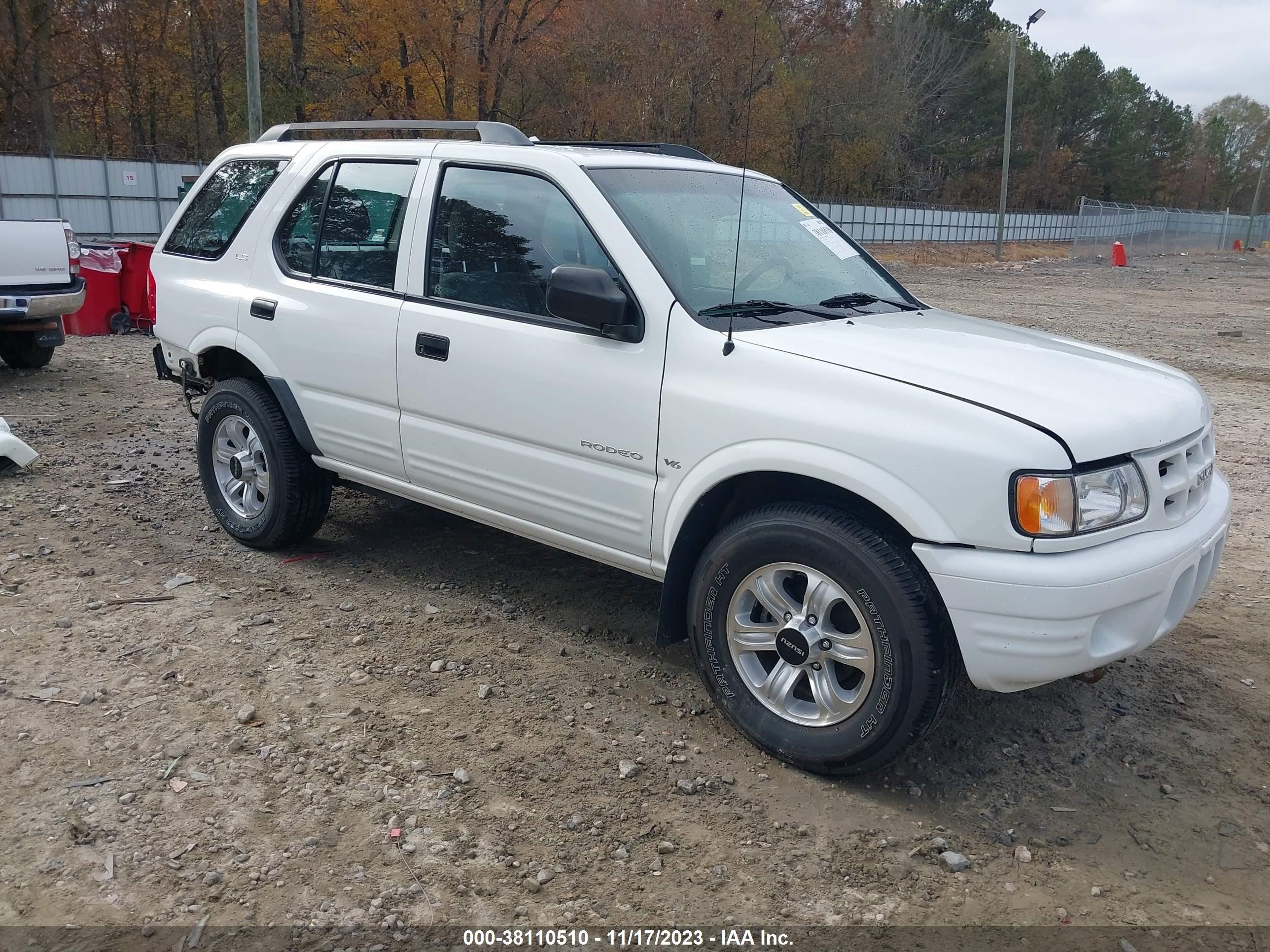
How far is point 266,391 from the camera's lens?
16.9ft

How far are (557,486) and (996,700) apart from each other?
6.04 feet

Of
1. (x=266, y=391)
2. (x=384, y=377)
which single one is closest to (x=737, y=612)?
(x=384, y=377)

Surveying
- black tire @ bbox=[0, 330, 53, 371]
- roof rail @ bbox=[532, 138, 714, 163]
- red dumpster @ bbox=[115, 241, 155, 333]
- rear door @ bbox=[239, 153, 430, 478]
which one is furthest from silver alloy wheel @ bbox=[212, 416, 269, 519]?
red dumpster @ bbox=[115, 241, 155, 333]

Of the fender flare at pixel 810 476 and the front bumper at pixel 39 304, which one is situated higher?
the front bumper at pixel 39 304

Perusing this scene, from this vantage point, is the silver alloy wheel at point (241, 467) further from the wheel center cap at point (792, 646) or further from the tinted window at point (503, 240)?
the wheel center cap at point (792, 646)

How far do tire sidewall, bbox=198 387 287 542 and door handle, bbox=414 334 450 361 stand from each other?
3.77 feet

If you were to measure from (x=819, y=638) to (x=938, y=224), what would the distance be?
53.0 meters

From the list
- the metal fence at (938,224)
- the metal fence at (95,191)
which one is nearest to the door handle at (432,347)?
the metal fence at (95,191)

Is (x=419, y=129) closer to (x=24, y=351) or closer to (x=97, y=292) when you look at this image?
(x=24, y=351)

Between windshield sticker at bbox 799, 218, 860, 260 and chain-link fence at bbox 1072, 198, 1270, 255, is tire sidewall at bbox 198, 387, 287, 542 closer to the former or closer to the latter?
windshield sticker at bbox 799, 218, 860, 260

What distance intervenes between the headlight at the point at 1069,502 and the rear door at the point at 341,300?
259 centimetres

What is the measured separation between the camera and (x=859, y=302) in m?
4.18

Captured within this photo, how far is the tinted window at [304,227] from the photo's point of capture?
486 centimetres

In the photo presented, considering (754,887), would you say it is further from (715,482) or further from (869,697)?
(715,482)
